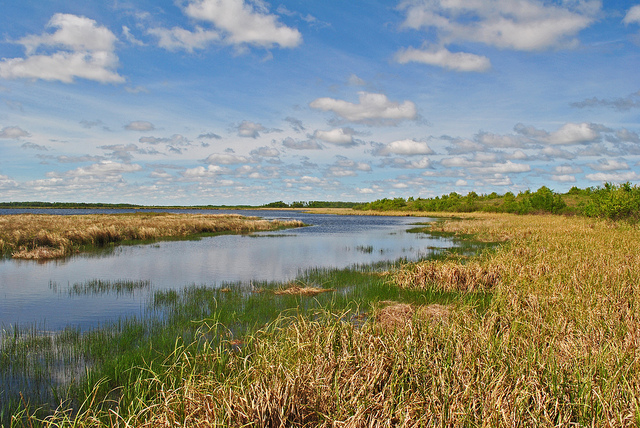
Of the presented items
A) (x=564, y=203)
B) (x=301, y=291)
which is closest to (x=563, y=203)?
(x=564, y=203)

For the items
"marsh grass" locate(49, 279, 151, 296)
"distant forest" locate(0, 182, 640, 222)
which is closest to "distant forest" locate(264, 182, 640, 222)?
"distant forest" locate(0, 182, 640, 222)

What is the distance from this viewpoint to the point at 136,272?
1878 cm

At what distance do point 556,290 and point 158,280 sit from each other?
49.5 ft

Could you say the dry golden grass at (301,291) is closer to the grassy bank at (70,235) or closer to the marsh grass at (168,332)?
the marsh grass at (168,332)

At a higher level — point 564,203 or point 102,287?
point 564,203

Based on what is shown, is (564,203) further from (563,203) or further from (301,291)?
(301,291)

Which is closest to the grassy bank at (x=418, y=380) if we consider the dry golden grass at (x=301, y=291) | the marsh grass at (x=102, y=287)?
the dry golden grass at (x=301, y=291)

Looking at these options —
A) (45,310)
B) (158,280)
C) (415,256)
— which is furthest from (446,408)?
(415,256)

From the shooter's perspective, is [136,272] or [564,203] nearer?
[136,272]

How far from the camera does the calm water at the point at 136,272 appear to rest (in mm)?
11883

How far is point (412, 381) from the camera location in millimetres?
5461

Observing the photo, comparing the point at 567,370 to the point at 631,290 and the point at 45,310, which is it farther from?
the point at 45,310

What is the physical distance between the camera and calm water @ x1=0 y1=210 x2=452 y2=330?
11883 mm

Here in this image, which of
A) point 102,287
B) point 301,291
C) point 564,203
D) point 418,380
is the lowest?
point 102,287
